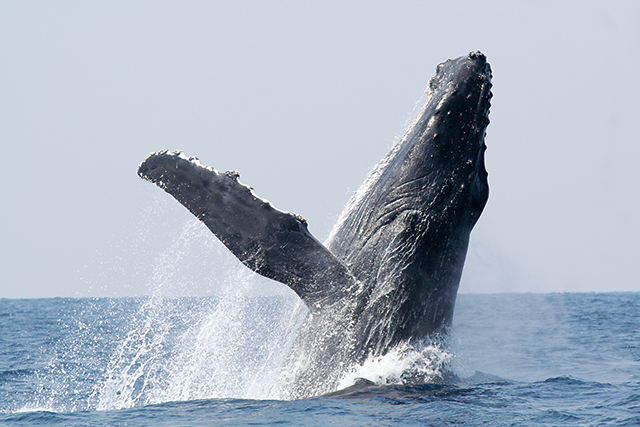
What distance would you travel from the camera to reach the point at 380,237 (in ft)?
21.9

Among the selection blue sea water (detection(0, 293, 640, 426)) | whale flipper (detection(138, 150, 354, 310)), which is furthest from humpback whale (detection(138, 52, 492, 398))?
blue sea water (detection(0, 293, 640, 426))

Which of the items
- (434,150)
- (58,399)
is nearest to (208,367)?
(58,399)

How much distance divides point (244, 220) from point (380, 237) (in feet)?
4.72

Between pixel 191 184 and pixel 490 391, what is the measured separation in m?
3.90

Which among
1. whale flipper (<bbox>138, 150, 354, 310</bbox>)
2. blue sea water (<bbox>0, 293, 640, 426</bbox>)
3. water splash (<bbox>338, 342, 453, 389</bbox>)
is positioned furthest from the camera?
water splash (<bbox>338, 342, 453, 389</bbox>)

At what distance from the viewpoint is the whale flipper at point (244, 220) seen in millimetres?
6156

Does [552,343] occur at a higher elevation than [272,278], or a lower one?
higher

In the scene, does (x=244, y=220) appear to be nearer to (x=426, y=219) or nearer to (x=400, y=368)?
(x=426, y=219)

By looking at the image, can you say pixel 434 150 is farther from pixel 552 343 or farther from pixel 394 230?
pixel 552 343

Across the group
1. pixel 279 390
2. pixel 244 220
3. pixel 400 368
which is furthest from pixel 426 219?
pixel 279 390

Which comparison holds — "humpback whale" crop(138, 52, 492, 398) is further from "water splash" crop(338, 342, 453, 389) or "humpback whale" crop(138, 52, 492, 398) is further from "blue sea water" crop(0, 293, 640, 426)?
"blue sea water" crop(0, 293, 640, 426)

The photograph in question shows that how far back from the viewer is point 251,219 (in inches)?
243

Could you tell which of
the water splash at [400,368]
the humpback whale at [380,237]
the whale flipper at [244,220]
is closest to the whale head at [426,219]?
the humpback whale at [380,237]

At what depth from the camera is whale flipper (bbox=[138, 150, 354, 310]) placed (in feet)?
20.2
